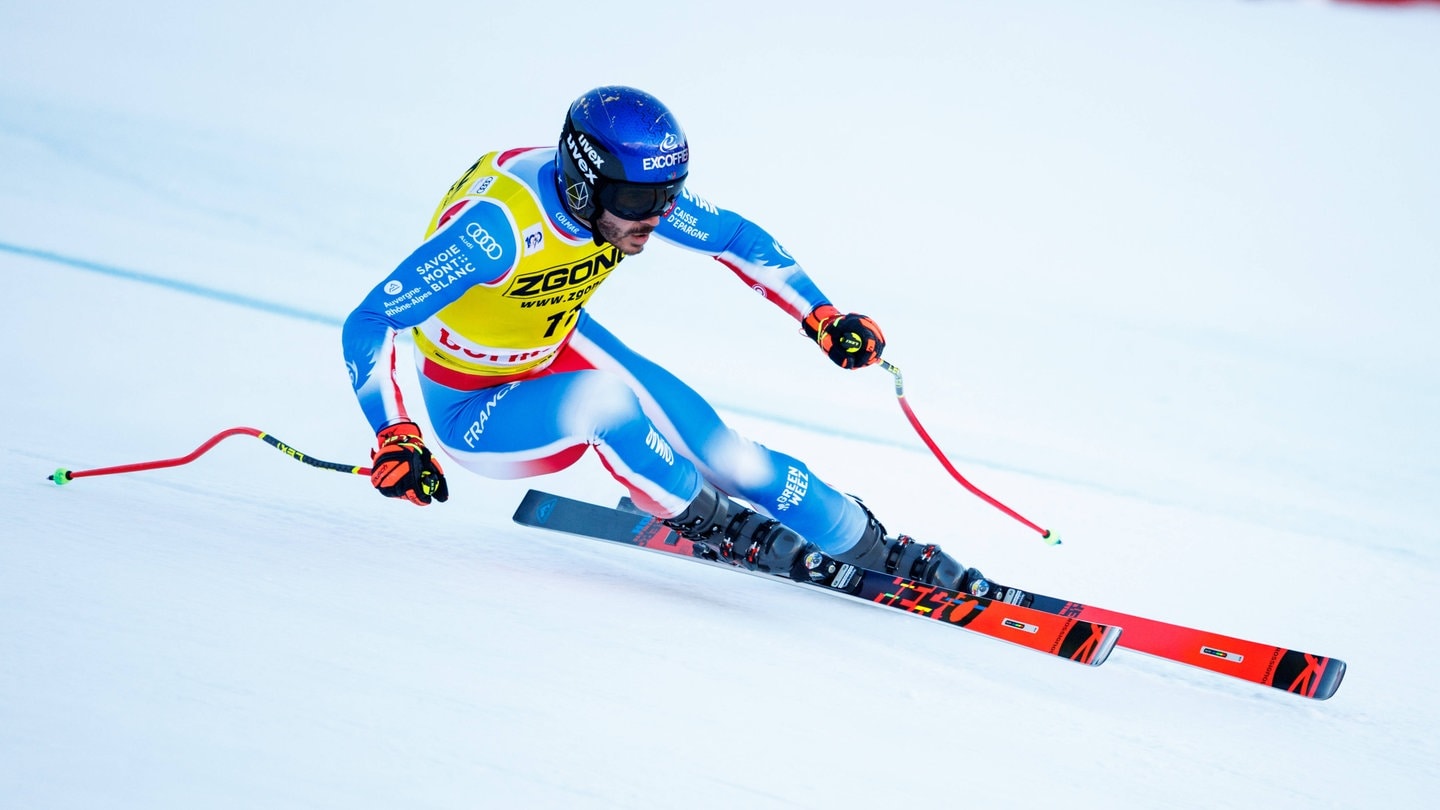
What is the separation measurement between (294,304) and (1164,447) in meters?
4.18

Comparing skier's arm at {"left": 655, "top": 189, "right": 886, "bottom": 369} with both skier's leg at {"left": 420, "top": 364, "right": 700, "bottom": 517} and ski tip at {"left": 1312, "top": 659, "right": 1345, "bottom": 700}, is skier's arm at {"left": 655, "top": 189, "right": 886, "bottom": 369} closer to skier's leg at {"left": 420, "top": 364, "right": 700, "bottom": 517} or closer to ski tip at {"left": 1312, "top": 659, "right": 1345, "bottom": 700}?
skier's leg at {"left": 420, "top": 364, "right": 700, "bottom": 517}

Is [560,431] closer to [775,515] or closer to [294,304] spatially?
[775,515]

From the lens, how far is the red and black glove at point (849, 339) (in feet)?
10.2

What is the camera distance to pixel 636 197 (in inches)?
107

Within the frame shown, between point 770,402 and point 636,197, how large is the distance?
2.80 m

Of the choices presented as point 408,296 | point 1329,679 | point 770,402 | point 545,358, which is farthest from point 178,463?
point 770,402

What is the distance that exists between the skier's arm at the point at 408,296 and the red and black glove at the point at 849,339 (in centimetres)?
91

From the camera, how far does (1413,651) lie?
3.15 meters

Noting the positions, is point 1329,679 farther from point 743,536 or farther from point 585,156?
point 585,156

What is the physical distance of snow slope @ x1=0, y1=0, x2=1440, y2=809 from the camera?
196cm

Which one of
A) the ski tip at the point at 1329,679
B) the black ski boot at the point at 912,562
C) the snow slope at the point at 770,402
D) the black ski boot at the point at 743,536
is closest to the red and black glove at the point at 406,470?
the snow slope at the point at 770,402

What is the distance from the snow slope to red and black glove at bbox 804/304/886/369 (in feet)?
2.10

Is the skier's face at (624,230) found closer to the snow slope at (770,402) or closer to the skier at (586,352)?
the skier at (586,352)

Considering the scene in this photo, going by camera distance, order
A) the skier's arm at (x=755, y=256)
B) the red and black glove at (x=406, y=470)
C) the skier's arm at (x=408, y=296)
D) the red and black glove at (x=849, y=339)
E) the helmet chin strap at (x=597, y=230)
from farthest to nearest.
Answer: the skier's arm at (x=755, y=256) → the red and black glove at (x=849, y=339) → the helmet chin strap at (x=597, y=230) → the skier's arm at (x=408, y=296) → the red and black glove at (x=406, y=470)
